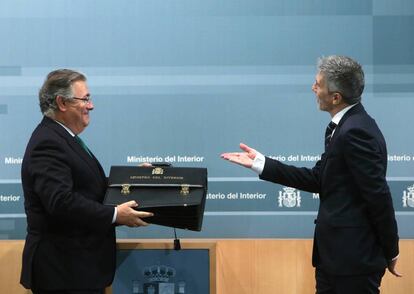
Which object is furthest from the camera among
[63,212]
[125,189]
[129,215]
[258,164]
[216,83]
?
[216,83]

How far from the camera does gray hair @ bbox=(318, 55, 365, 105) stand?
7.40 feet

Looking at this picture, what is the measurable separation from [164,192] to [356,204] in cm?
76

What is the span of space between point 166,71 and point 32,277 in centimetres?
128

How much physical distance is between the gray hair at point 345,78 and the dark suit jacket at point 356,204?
6 cm

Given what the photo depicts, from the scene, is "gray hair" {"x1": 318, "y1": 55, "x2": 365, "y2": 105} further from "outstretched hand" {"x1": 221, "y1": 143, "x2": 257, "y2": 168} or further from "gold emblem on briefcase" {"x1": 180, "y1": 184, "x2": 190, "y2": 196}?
"gold emblem on briefcase" {"x1": 180, "y1": 184, "x2": 190, "y2": 196}

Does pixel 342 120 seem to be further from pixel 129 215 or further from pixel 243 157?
pixel 129 215

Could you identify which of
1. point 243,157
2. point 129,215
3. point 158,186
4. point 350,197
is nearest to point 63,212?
point 129,215

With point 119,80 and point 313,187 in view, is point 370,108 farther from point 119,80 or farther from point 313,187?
point 119,80

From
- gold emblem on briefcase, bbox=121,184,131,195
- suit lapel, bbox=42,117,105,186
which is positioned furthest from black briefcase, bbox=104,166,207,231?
suit lapel, bbox=42,117,105,186

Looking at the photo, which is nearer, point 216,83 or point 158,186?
point 158,186

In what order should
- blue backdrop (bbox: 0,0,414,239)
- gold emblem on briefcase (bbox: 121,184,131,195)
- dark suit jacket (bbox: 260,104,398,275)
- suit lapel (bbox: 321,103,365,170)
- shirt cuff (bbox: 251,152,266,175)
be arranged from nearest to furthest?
1. dark suit jacket (bbox: 260,104,398,275)
2. suit lapel (bbox: 321,103,365,170)
3. gold emblem on briefcase (bbox: 121,184,131,195)
4. shirt cuff (bbox: 251,152,266,175)
5. blue backdrop (bbox: 0,0,414,239)

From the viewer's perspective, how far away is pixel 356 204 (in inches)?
86.4

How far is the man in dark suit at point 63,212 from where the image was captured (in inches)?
84.1

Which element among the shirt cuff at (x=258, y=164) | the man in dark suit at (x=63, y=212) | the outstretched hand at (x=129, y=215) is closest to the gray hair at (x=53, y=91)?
the man in dark suit at (x=63, y=212)
